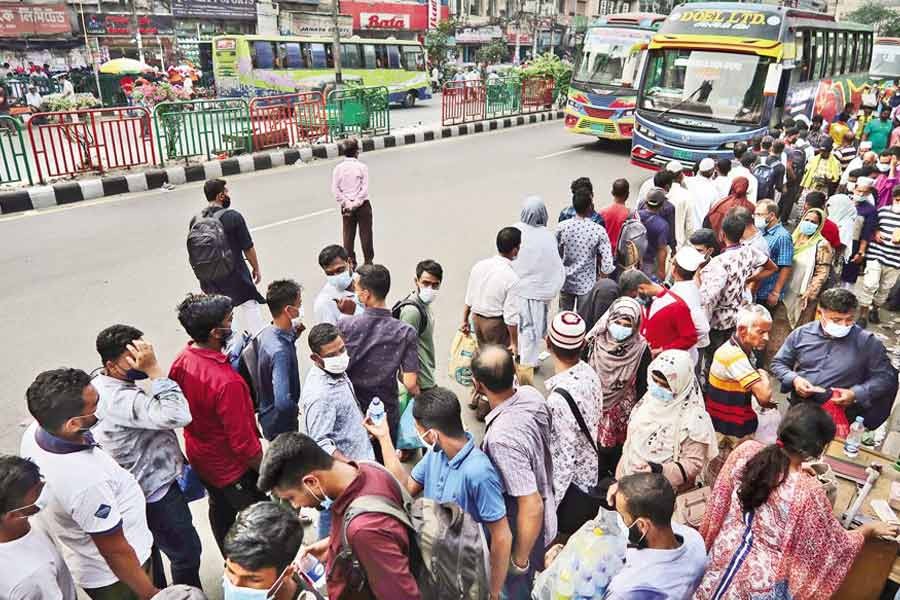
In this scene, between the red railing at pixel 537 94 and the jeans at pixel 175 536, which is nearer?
the jeans at pixel 175 536

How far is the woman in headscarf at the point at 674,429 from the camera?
2.83 m

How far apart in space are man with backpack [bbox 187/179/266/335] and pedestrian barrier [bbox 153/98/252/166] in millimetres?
7344

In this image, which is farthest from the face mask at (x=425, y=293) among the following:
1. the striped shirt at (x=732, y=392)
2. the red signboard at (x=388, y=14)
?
the red signboard at (x=388, y=14)

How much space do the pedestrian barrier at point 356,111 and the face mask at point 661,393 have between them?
1255 cm

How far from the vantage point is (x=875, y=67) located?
24.4m

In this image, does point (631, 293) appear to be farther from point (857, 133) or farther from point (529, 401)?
point (857, 133)

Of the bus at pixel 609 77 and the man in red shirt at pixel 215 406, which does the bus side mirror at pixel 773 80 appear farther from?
the man in red shirt at pixel 215 406

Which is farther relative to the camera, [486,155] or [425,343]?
[486,155]

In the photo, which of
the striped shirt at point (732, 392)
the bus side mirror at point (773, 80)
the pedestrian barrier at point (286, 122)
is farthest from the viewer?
the pedestrian barrier at point (286, 122)

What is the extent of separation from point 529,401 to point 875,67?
28484 mm

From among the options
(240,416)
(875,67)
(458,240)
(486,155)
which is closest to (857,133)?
(486,155)

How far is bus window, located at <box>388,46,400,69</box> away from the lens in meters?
23.9

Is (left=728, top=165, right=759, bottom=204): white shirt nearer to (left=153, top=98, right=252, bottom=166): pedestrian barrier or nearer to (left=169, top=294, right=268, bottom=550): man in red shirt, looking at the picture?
(left=169, top=294, right=268, bottom=550): man in red shirt

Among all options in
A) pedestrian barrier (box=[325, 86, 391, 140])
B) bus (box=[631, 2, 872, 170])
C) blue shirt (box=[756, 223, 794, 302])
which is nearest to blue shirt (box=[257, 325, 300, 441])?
blue shirt (box=[756, 223, 794, 302])
